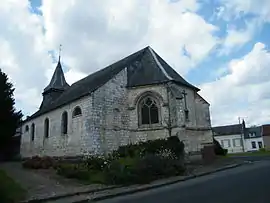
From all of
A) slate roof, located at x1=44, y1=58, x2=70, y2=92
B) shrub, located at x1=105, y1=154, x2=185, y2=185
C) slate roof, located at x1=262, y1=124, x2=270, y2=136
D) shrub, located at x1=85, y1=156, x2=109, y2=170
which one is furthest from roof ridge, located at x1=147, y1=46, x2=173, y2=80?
slate roof, located at x1=262, y1=124, x2=270, y2=136

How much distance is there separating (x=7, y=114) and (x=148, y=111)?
533 inches

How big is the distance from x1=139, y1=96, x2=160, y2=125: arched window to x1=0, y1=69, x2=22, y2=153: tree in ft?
42.1

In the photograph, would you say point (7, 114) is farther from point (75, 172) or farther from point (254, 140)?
point (254, 140)

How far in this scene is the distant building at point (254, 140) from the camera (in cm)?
6356

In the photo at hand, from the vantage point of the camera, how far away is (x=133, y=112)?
22.4m

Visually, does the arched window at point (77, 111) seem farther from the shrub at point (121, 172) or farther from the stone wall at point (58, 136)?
the shrub at point (121, 172)

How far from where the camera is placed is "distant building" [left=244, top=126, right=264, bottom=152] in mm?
63562

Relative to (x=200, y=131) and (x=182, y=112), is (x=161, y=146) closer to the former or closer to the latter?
(x=182, y=112)

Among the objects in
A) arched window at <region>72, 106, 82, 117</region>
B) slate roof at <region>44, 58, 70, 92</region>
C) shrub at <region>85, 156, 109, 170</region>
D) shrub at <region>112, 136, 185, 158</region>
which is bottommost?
shrub at <region>85, 156, 109, 170</region>

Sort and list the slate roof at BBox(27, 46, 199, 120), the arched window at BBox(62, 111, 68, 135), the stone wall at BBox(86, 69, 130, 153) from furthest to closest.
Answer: the arched window at BBox(62, 111, 68, 135) → the slate roof at BBox(27, 46, 199, 120) → the stone wall at BBox(86, 69, 130, 153)

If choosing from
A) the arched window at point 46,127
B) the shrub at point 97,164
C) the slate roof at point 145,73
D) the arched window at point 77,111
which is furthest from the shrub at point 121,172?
the arched window at point 46,127

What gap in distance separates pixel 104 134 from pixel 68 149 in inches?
152

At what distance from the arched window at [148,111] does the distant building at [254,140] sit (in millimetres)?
48266

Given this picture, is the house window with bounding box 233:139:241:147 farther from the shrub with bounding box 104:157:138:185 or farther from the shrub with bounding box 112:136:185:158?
the shrub with bounding box 104:157:138:185
